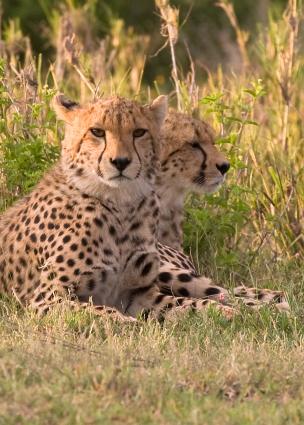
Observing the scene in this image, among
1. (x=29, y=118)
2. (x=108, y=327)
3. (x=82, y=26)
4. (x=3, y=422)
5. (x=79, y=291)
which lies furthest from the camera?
(x=82, y=26)

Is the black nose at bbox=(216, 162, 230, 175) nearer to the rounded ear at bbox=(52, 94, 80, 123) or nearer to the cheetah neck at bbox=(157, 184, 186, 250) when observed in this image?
the cheetah neck at bbox=(157, 184, 186, 250)

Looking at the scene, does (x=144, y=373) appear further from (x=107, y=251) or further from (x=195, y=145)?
(x=195, y=145)

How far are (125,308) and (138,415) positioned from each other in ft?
6.45

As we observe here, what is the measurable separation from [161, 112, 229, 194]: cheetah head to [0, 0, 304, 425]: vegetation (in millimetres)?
131

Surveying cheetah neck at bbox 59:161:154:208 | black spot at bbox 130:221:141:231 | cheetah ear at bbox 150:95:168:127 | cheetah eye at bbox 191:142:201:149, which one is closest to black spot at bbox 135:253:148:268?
Result: black spot at bbox 130:221:141:231

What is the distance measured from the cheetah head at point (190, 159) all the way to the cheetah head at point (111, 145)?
665mm

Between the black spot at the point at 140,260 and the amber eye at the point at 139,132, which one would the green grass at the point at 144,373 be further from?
the amber eye at the point at 139,132

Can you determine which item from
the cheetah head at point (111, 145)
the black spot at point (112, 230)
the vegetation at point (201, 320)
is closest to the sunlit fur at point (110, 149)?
the cheetah head at point (111, 145)

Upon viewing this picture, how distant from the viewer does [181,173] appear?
6.62 m

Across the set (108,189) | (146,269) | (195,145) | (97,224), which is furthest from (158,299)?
(195,145)

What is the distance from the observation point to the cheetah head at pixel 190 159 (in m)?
6.58

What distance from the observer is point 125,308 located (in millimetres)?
6027

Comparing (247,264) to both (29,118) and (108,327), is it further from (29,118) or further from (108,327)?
(108,327)

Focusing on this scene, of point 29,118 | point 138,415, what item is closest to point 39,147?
point 29,118
